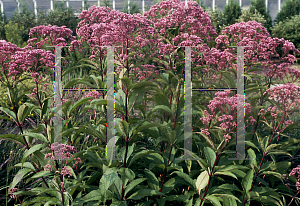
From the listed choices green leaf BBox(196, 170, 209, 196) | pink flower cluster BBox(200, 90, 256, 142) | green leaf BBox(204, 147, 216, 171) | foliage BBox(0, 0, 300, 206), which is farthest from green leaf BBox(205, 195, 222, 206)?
pink flower cluster BBox(200, 90, 256, 142)

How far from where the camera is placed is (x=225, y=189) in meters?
2.62

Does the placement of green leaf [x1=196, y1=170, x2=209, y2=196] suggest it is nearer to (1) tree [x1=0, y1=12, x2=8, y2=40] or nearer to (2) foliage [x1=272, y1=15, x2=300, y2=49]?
(1) tree [x1=0, y1=12, x2=8, y2=40]

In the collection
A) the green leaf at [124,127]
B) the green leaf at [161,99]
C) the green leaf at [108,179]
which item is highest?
the green leaf at [161,99]

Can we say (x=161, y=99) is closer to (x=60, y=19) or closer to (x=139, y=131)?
(x=139, y=131)

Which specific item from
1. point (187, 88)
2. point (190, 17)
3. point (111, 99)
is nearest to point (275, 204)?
point (187, 88)

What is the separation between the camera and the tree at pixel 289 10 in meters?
19.9

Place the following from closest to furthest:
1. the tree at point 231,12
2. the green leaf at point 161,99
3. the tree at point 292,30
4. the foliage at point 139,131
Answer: the foliage at point 139,131
the green leaf at point 161,99
the tree at point 292,30
the tree at point 231,12

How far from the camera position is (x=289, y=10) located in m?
20.1

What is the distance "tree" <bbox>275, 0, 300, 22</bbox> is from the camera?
19891 millimetres

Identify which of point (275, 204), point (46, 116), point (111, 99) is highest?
point (111, 99)

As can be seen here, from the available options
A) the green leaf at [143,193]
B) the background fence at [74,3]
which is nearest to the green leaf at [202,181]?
the green leaf at [143,193]

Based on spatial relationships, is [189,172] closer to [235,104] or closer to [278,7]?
[235,104]

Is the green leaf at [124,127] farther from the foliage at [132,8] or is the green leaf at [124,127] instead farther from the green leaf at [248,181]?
the foliage at [132,8]

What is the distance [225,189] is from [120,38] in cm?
183
